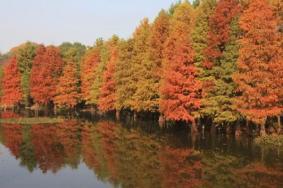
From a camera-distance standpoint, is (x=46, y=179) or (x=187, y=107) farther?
(x=187, y=107)

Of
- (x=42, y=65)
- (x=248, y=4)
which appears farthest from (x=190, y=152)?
(x=42, y=65)

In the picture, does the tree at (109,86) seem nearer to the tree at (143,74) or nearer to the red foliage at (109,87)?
the red foliage at (109,87)

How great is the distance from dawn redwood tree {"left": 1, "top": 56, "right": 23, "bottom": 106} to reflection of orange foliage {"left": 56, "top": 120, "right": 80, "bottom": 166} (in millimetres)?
39405

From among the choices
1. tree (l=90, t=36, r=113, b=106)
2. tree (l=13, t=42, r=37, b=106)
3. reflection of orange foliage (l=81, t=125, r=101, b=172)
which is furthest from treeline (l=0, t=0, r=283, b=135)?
tree (l=13, t=42, r=37, b=106)

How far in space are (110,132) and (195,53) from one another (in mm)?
15521

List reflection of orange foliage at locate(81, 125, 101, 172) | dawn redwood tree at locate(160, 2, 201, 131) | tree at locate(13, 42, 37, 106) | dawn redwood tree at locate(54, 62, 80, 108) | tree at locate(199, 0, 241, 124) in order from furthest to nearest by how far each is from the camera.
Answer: tree at locate(13, 42, 37, 106) → dawn redwood tree at locate(54, 62, 80, 108) → dawn redwood tree at locate(160, 2, 201, 131) → tree at locate(199, 0, 241, 124) → reflection of orange foliage at locate(81, 125, 101, 172)

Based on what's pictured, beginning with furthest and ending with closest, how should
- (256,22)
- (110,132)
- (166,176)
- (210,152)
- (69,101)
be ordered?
(69,101), (110,132), (256,22), (210,152), (166,176)

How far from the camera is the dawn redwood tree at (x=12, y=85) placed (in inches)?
4075

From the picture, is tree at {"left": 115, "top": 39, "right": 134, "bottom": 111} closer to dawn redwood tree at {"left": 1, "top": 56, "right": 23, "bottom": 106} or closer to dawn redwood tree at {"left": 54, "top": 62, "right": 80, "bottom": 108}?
dawn redwood tree at {"left": 54, "top": 62, "right": 80, "bottom": 108}

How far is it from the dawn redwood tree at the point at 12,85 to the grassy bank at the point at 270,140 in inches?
2862

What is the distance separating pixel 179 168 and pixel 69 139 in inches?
793

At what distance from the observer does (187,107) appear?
50250 mm

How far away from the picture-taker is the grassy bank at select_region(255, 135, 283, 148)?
1627 inches

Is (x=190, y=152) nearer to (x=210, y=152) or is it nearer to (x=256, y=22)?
(x=210, y=152)
